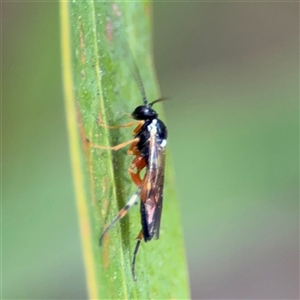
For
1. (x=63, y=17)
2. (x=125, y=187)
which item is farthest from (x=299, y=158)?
(x=63, y=17)

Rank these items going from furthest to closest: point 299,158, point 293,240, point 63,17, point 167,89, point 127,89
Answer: point 293,240 < point 167,89 < point 299,158 < point 127,89 < point 63,17

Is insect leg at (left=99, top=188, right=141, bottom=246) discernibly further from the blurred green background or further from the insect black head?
the blurred green background

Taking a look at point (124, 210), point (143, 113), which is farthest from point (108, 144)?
point (143, 113)

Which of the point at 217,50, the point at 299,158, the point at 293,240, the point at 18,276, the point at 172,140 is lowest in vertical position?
the point at 293,240

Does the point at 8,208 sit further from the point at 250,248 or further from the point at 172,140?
the point at 250,248

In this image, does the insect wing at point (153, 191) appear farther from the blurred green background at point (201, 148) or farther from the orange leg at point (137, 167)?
the blurred green background at point (201, 148)

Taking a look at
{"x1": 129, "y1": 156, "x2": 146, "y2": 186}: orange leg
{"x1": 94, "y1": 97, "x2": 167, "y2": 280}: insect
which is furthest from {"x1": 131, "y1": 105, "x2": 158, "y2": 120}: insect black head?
{"x1": 129, "y1": 156, "x2": 146, "y2": 186}: orange leg

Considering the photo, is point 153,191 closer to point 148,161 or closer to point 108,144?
point 148,161
